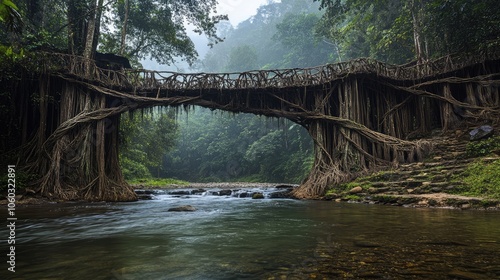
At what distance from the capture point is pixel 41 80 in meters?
11.7

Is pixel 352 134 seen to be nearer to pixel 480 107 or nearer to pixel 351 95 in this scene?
pixel 351 95

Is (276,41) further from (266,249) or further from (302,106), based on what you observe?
(266,249)

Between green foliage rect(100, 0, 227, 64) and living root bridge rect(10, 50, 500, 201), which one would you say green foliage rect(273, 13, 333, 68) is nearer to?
green foliage rect(100, 0, 227, 64)

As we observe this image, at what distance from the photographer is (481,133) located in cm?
1120

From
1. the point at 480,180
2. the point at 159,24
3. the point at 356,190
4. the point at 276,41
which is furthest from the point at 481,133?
the point at 276,41

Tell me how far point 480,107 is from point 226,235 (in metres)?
13.5

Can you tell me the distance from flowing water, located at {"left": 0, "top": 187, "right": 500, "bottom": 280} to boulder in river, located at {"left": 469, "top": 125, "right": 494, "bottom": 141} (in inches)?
264

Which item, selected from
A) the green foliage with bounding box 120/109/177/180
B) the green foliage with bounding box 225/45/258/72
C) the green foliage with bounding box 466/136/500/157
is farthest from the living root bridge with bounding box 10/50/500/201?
the green foliage with bounding box 225/45/258/72

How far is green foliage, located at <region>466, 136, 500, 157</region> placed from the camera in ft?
32.9

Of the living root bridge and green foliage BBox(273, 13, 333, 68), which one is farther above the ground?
green foliage BBox(273, 13, 333, 68)

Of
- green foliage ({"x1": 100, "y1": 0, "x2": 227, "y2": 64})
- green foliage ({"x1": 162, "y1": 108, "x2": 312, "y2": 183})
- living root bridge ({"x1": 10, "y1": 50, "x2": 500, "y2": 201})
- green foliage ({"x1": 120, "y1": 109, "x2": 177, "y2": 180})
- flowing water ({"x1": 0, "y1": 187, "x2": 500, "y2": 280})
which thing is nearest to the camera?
flowing water ({"x1": 0, "y1": 187, "x2": 500, "y2": 280})

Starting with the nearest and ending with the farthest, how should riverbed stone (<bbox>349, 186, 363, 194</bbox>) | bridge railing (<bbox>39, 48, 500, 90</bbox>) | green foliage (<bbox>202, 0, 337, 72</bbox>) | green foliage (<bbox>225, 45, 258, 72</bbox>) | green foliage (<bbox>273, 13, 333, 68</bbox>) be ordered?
riverbed stone (<bbox>349, 186, 363, 194</bbox>) → bridge railing (<bbox>39, 48, 500, 90</bbox>) → green foliage (<bbox>273, 13, 333, 68</bbox>) → green foliage (<bbox>202, 0, 337, 72</bbox>) → green foliage (<bbox>225, 45, 258, 72</bbox>)

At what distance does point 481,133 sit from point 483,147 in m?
1.22

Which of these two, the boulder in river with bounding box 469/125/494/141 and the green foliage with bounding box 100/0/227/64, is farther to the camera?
the green foliage with bounding box 100/0/227/64
